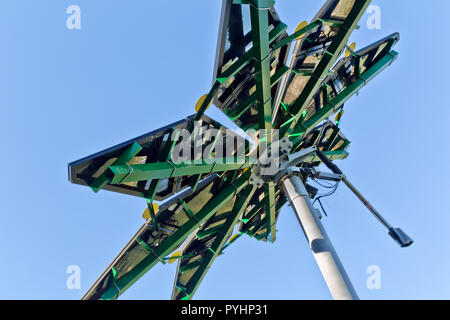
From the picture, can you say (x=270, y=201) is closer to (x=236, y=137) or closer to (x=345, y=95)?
(x=236, y=137)

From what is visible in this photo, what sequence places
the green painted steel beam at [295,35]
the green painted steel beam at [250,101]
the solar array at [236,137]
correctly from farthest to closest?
1. the green painted steel beam at [250,101]
2. the green painted steel beam at [295,35]
3. the solar array at [236,137]

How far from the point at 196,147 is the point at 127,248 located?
368 cm

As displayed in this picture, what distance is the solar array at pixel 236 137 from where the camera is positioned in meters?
7.98

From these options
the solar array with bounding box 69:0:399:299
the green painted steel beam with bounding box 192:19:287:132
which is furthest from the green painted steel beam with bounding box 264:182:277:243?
the green painted steel beam with bounding box 192:19:287:132

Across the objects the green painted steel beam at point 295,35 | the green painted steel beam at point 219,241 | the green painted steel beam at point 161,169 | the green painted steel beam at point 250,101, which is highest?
the green painted steel beam at point 295,35

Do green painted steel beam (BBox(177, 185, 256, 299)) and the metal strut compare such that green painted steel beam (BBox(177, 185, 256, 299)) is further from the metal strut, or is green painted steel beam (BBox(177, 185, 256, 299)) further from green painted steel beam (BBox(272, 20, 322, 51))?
green painted steel beam (BBox(272, 20, 322, 51))

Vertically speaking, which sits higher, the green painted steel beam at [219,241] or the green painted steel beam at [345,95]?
the green painted steel beam at [345,95]

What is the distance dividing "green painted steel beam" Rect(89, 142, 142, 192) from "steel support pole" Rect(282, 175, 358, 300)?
13.1ft

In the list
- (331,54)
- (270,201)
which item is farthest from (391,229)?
(331,54)

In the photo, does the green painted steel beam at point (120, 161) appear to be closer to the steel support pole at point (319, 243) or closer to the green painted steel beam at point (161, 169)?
the green painted steel beam at point (161, 169)

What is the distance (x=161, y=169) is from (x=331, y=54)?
206 inches

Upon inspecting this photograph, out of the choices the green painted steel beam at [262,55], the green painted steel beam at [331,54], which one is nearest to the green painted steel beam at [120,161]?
the green painted steel beam at [262,55]

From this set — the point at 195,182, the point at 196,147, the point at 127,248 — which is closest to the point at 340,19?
the point at 196,147

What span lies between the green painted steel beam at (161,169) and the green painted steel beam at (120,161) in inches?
7.7
